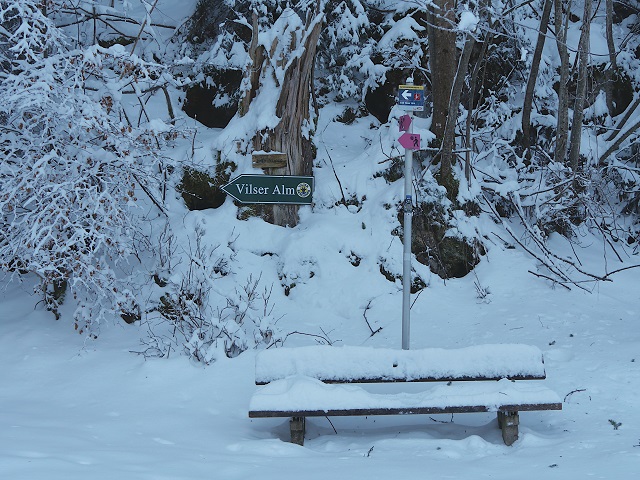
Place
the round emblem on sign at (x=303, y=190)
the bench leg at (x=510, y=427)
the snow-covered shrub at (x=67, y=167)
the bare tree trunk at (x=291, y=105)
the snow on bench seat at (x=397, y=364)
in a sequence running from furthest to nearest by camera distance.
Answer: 1. the bare tree trunk at (x=291, y=105)
2. the round emblem on sign at (x=303, y=190)
3. the snow-covered shrub at (x=67, y=167)
4. the snow on bench seat at (x=397, y=364)
5. the bench leg at (x=510, y=427)

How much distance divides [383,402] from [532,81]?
7096 mm

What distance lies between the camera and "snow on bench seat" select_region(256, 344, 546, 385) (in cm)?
547

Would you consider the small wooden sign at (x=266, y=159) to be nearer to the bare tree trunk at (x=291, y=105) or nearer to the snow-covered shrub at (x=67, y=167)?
the bare tree trunk at (x=291, y=105)

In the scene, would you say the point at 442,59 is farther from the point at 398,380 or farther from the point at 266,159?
the point at 398,380

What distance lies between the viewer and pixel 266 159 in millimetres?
9055

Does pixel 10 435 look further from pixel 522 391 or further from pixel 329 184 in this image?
pixel 329 184

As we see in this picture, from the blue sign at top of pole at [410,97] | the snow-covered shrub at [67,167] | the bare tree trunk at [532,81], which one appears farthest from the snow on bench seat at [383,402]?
the bare tree trunk at [532,81]

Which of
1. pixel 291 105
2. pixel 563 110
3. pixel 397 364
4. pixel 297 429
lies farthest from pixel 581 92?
pixel 297 429

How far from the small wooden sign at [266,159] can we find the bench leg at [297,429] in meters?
4.53

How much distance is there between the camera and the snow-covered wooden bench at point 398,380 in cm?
502

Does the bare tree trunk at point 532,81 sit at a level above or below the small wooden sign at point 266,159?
above

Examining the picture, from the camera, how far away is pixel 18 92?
23.1 feet

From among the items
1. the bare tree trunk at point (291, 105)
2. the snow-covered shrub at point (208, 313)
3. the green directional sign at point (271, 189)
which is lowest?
the snow-covered shrub at point (208, 313)

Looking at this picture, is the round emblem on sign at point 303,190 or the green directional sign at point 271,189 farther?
the round emblem on sign at point 303,190
